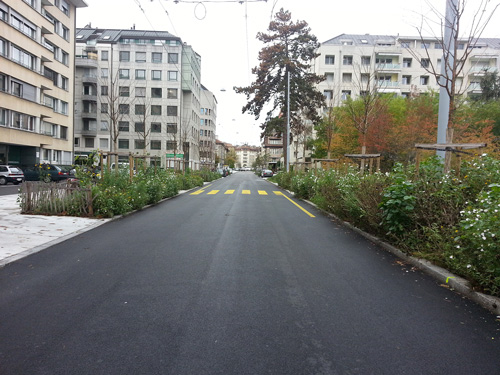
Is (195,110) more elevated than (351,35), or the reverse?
(351,35)

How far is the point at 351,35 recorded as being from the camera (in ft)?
198

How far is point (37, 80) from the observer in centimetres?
3481

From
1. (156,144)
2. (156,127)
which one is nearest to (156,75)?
(156,127)

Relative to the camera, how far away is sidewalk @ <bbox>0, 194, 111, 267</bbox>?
6365mm

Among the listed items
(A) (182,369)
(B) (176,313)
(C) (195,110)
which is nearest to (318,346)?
(A) (182,369)

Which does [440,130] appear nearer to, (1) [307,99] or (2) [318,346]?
(2) [318,346]

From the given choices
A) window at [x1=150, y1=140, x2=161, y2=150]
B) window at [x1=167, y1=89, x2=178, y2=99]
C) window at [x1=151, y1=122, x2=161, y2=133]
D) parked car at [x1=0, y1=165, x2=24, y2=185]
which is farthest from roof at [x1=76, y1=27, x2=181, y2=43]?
parked car at [x1=0, y1=165, x2=24, y2=185]

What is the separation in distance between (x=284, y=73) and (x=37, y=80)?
23978 millimetres

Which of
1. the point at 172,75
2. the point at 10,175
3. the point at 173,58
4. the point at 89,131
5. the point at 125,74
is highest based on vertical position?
the point at 173,58

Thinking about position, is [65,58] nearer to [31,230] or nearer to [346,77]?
[346,77]

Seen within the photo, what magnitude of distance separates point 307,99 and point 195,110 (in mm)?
41142

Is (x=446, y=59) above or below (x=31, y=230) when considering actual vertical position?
above

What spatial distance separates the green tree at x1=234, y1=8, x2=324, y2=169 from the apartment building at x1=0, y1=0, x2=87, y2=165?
19702 millimetres

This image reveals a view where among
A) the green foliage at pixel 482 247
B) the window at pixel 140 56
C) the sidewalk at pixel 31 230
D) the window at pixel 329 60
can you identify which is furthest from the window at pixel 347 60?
the green foliage at pixel 482 247
